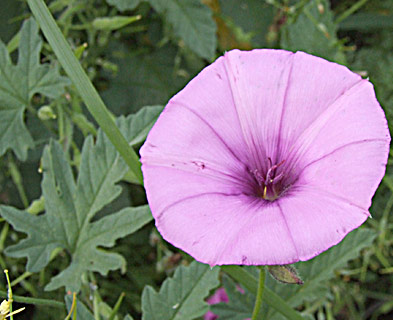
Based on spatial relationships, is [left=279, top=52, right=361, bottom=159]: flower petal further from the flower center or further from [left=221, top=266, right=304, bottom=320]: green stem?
[left=221, top=266, right=304, bottom=320]: green stem

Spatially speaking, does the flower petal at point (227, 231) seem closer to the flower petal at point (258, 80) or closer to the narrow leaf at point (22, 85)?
the flower petal at point (258, 80)

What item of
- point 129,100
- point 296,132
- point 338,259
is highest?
point 296,132

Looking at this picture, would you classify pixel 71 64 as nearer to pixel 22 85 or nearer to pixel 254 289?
pixel 22 85

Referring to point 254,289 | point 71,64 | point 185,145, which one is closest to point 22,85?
point 71,64

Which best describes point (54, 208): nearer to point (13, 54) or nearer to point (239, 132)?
point (239, 132)

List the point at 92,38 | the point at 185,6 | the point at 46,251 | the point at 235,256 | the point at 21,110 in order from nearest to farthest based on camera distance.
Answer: the point at 235,256
the point at 46,251
the point at 21,110
the point at 185,6
the point at 92,38

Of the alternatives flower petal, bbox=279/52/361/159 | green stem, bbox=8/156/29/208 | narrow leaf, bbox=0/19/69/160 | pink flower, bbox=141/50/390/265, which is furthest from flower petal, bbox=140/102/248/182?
green stem, bbox=8/156/29/208

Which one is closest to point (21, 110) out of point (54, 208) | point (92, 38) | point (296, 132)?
point (54, 208)
